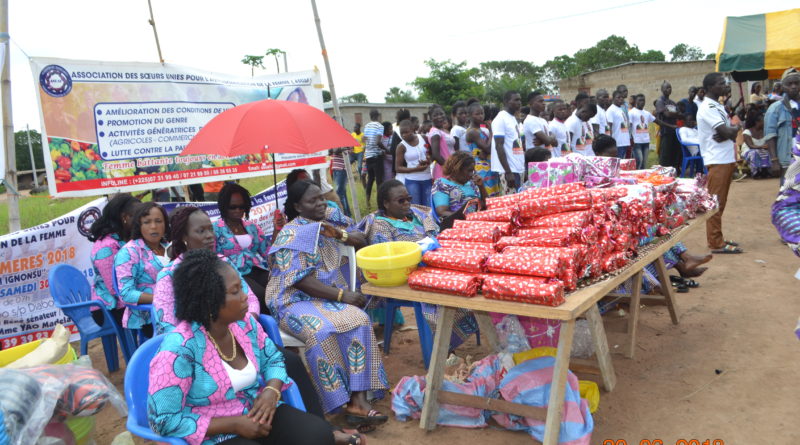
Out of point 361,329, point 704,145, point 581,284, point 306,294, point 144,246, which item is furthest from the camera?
point 704,145

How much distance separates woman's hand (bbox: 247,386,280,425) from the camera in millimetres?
2252

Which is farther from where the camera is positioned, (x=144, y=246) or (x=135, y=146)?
(x=135, y=146)

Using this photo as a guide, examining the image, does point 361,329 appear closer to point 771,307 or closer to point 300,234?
point 300,234

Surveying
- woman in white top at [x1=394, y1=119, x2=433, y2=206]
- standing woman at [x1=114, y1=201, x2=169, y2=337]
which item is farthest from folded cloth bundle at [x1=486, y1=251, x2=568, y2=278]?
woman in white top at [x1=394, y1=119, x2=433, y2=206]

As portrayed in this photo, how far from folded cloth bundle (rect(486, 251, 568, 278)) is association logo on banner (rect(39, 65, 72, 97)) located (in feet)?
13.5

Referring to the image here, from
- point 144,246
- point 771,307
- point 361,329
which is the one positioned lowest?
point 771,307

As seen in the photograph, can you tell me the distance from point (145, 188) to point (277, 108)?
180 centimetres

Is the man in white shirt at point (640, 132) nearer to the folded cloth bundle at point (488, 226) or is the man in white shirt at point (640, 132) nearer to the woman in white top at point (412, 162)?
the woman in white top at point (412, 162)

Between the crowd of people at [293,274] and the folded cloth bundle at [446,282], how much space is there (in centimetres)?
72

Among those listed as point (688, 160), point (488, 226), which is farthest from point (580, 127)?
point (488, 226)

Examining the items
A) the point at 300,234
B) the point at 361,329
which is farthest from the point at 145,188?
the point at 361,329

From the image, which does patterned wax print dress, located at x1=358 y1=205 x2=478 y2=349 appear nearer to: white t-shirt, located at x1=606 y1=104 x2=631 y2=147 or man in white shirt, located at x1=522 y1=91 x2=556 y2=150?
man in white shirt, located at x1=522 y1=91 x2=556 y2=150

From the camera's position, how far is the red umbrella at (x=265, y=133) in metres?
3.96

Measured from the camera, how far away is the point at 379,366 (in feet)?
11.0
